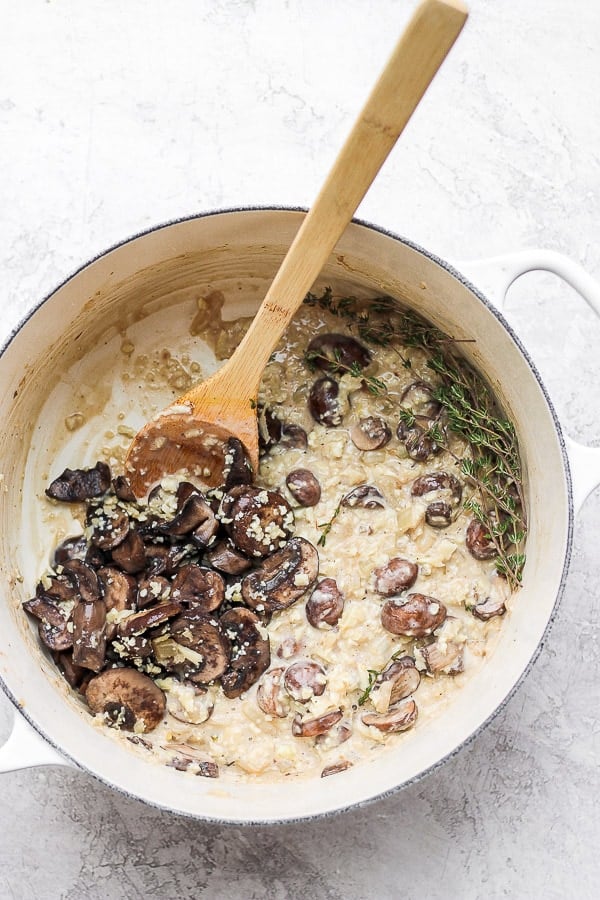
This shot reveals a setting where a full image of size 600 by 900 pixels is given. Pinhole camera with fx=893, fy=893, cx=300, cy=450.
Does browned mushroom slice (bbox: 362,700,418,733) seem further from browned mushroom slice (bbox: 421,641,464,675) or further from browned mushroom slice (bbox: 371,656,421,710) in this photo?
browned mushroom slice (bbox: 421,641,464,675)

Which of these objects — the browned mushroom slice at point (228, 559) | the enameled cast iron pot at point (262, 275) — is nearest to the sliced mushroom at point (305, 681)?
the enameled cast iron pot at point (262, 275)

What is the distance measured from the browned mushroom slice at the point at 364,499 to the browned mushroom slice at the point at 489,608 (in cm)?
42

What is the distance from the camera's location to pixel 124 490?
2762mm

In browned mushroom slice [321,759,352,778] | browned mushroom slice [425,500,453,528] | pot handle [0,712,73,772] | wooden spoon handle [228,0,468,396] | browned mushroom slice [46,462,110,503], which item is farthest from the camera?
browned mushroom slice [46,462,110,503]

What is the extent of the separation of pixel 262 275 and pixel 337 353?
1.18ft

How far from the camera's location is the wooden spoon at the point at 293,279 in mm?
1979

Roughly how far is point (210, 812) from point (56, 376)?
1.40 metres

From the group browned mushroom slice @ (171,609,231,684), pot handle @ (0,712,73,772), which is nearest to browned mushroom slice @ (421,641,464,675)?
browned mushroom slice @ (171,609,231,684)

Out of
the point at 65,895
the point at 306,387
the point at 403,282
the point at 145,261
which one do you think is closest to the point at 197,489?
the point at 306,387

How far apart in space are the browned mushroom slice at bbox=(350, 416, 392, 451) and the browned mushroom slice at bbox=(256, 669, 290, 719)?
74 cm

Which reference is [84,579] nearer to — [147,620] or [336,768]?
[147,620]

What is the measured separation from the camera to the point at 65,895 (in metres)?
2.74

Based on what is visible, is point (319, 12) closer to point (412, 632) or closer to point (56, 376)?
point (56, 376)

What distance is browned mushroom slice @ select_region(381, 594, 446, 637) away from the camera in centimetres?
262
